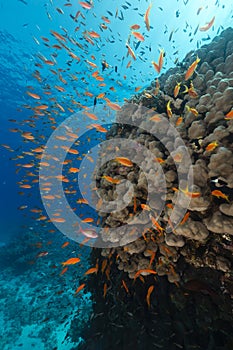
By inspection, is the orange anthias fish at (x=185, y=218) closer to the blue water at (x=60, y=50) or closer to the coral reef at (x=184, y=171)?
the coral reef at (x=184, y=171)

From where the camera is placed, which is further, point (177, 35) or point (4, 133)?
point (4, 133)

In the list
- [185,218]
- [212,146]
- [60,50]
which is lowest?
[185,218]

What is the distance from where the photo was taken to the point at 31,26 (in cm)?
1972

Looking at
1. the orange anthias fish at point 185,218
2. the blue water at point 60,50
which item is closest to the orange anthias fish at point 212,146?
the orange anthias fish at point 185,218

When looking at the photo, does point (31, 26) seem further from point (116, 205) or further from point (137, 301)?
point (137, 301)

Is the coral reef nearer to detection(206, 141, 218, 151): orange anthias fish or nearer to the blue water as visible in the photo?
detection(206, 141, 218, 151): orange anthias fish

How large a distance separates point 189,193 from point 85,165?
4.82 meters

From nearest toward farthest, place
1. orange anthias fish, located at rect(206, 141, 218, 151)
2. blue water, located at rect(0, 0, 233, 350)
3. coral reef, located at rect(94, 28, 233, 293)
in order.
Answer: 1. orange anthias fish, located at rect(206, 141, 218, 151)
2. coral reef, located at rect(94, 28, 233, 293)
3. blue water, located at rect(0, 0, 233, 350)

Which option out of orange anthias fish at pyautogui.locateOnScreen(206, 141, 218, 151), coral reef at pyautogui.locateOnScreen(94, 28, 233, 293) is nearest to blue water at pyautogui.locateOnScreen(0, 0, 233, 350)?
Answer: coral reef at pyautogui.locateOnScreen(94, 28, 233, 293)

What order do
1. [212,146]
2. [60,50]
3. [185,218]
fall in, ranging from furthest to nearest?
[60,50] < [185,218] < [212,146]

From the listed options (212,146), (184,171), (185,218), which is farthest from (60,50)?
(185,218)

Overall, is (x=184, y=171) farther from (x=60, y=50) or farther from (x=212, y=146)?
(x=60, y=50)

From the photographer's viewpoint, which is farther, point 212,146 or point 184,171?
point 184,171

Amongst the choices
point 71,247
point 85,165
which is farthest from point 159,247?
point 71,247
